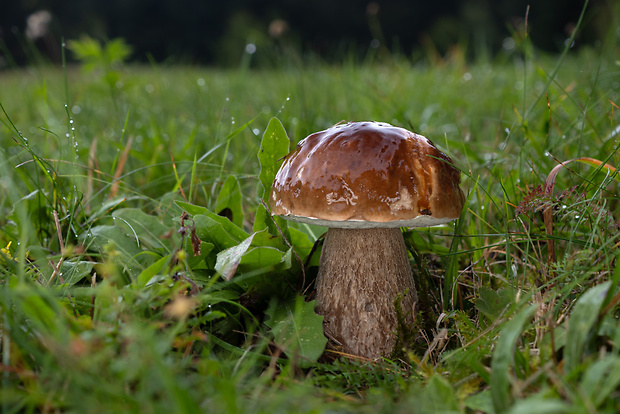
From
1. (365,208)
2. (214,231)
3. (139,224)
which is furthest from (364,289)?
(139,224)

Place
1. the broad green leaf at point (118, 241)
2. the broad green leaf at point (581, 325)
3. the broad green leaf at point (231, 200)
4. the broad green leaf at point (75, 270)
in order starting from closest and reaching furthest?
the broad green leaf at point (581, 325)
the broad green leaf at point (75, 270)
the broad green leaf at point (118, 241)
the broad green leaf at point (231, 200)

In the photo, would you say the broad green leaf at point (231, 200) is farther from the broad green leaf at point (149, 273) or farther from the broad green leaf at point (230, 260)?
the broad green leaf at point (149, 273)

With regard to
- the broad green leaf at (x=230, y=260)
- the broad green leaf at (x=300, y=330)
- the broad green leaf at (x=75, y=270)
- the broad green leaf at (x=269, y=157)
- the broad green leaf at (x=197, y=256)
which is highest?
the broad green leaf at (x=269, y=157)

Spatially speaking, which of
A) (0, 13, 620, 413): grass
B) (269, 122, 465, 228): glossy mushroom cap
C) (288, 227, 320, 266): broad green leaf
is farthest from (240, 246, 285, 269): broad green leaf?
(288, 227, 320, 266): broad green leaf

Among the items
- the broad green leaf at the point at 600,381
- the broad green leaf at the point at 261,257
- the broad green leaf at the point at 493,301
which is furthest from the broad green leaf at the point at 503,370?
the broad green leaf at the point at 261,257

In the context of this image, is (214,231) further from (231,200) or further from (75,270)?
(75,270)

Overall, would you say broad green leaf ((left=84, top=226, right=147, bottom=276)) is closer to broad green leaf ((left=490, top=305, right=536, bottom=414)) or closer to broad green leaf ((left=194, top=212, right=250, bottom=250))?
broad green leaf ((left=194, top=212, right=250, bottom=250))

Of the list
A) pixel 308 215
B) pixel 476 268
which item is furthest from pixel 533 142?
pixel 308 215

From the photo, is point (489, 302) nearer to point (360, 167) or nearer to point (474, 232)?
point (474, 232)
